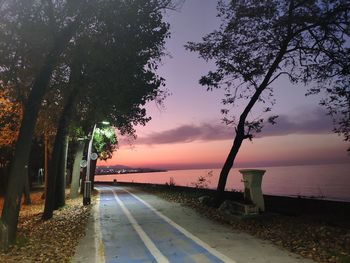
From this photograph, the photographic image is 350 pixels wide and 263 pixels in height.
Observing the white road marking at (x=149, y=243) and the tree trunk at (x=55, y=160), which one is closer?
the white road marking at (x=149, y=243)

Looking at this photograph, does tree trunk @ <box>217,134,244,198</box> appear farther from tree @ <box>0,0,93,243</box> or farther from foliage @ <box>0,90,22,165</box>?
foliage @ <box>0,90,22,165</box>

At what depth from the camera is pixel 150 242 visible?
11727mm

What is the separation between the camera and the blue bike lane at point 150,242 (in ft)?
31.9

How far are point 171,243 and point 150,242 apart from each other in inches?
25.2

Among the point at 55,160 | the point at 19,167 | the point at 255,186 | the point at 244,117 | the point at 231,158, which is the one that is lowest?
the point at 255,186

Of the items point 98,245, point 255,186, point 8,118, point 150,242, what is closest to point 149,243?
point 150,242

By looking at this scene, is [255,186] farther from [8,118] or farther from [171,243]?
[8,118]

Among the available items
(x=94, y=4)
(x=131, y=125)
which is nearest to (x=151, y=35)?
(x=94, y=4)

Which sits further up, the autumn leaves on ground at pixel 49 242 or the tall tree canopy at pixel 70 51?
the tall tree canopy at pixel 70 51

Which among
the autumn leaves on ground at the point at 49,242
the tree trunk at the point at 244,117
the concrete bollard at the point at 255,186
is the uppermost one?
the tree trunk at the point at 244,117

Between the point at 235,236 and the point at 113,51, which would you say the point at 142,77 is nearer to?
the point at 113,51

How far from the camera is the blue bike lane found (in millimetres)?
9719

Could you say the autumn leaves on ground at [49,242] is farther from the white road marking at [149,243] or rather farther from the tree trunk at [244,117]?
the tree trunk at [244,117]

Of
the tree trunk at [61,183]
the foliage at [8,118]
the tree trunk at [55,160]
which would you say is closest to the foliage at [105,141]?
the foliage at [8,118]
